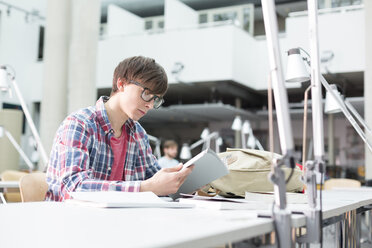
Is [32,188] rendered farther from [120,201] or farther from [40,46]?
[40,46]

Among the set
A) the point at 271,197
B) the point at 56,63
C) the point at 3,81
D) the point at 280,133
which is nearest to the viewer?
the point at 280,133

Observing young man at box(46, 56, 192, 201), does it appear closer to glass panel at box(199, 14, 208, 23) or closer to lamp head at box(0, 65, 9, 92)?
lamp head at box(0, 65, 9, 92)

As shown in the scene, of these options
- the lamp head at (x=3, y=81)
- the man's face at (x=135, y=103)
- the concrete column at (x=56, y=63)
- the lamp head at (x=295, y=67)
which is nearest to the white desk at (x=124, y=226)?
the man's face at (x=135, y=103)

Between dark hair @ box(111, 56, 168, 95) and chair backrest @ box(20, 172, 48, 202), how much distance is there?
66 cm

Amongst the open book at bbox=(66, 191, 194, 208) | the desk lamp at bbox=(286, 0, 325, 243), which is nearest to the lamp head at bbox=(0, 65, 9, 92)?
the open book at bbox=(66, 191, 194, 208)

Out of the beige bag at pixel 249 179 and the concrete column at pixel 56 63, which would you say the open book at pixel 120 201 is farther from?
the concrete column at pixel 56 63

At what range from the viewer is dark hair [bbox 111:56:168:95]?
198cm

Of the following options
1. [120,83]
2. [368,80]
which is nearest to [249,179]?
[120,83]

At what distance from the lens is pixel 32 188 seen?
2.12m

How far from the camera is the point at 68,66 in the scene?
11094 millimetres

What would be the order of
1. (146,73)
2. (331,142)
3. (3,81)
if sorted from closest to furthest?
(146,73)
(3,81)
(331,142)

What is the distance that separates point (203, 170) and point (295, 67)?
40.3 inches

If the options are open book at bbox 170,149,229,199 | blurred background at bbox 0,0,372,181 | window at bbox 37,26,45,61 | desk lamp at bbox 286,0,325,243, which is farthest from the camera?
window at bbox 37,26,45,61

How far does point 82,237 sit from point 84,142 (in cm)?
107
